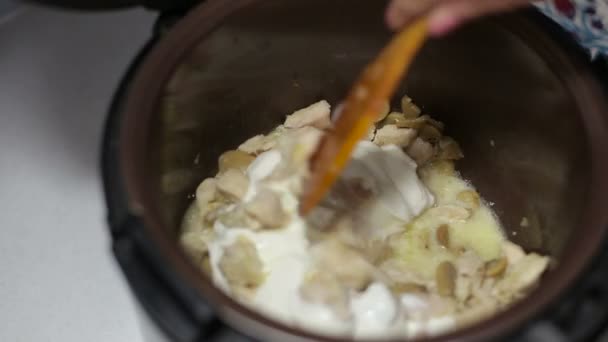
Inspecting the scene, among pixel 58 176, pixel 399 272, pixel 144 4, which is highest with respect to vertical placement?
pixel 144 4

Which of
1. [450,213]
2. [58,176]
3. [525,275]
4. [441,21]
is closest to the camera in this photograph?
[441,21]

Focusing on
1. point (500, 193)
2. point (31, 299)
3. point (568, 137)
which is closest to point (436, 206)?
point (500, 193)

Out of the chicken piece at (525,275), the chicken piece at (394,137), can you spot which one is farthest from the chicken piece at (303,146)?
the chicken piece at (525,275)

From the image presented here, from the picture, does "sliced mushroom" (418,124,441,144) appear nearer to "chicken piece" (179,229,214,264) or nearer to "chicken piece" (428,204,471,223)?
"chicken piece" (428,204,471,223)

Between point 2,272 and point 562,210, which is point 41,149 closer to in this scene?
point 2,272

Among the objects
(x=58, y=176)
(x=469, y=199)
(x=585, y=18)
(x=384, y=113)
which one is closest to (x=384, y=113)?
(x=384, y=113)

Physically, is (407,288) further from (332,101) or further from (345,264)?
(332,101)
